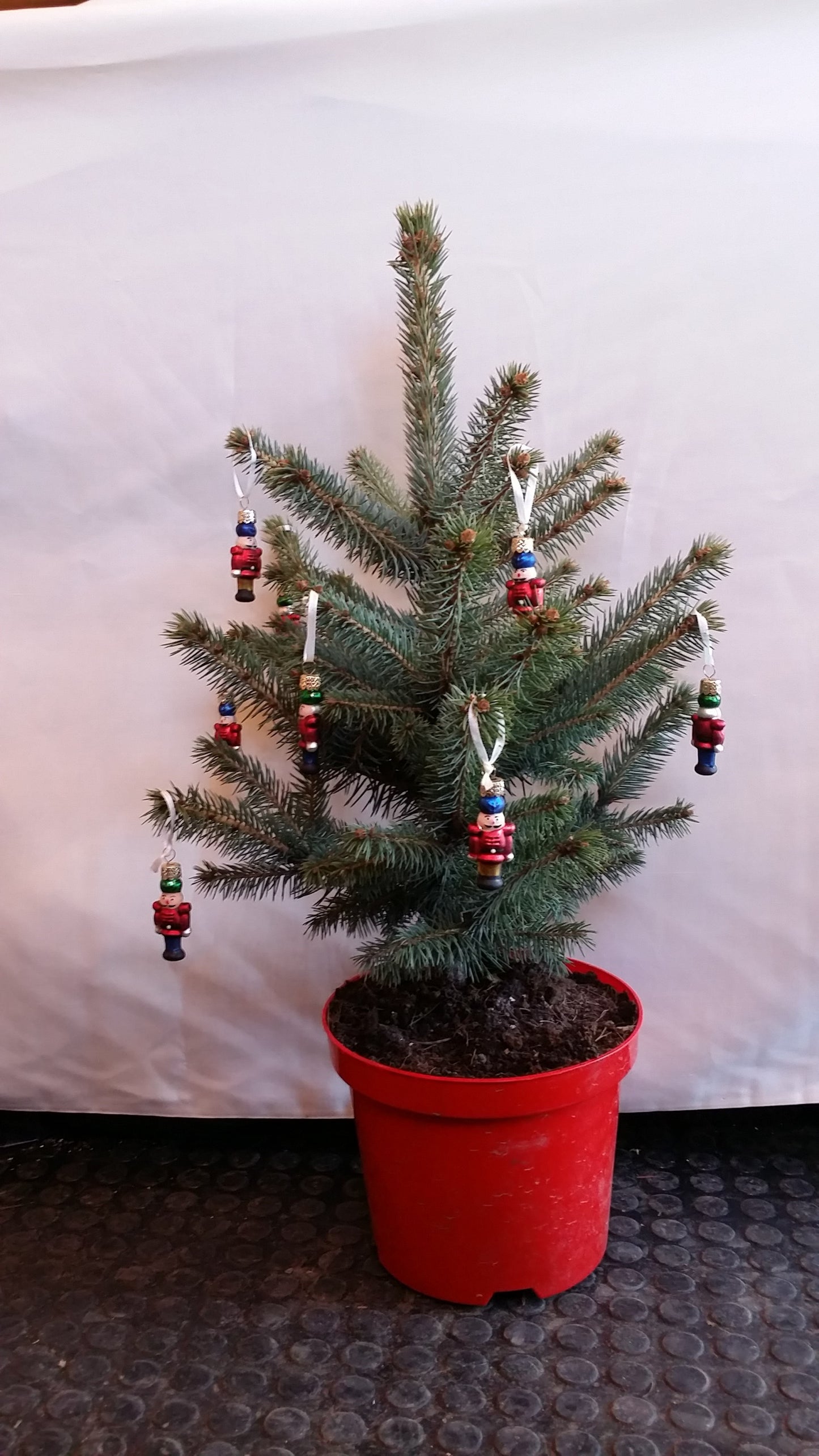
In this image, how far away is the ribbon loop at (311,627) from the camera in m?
0.86

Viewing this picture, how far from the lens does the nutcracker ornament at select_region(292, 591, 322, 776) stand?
2.88ft

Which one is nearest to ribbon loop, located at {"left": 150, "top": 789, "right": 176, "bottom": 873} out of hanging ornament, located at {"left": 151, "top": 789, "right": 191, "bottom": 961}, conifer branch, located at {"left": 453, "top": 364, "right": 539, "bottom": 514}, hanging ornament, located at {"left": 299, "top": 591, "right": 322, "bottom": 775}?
hanging ornament, located at {"left": 151, "top": 789, "right": 191, "bottom": 961}

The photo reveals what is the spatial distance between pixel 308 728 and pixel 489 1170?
0.50 metres

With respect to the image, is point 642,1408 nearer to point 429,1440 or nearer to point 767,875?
point 429,1440

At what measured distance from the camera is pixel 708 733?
0.95 m

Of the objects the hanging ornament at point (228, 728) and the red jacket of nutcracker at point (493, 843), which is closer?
the red jacket of nutcracker at point (493, 843)

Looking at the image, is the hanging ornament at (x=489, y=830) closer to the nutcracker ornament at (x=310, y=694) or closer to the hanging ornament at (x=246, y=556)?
the nutcracker ornament at (x=310, y=694)

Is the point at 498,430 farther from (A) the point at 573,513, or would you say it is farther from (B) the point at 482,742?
(B) the point at 482,742

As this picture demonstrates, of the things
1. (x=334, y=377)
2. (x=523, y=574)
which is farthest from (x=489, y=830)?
(x=334, y=377)

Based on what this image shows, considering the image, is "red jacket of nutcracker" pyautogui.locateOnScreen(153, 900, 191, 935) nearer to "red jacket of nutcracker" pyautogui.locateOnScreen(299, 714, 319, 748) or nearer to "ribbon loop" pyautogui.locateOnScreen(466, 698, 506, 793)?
"red jacket of nutcracker" pyautogui.locateOnScreen(299, 714, 319, 748)

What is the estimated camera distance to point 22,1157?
4.47 feet

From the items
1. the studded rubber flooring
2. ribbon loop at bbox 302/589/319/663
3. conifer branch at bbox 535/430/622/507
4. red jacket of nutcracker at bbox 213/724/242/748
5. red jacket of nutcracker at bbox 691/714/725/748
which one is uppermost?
conifer branch at bbox 535/430/622/507

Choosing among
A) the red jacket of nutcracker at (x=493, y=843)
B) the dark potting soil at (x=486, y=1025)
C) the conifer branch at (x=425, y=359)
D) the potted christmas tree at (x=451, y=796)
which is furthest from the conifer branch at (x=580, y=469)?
the dark potting soil at (x=486, y=1025)

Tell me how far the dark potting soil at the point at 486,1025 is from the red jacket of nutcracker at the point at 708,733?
0.33m
